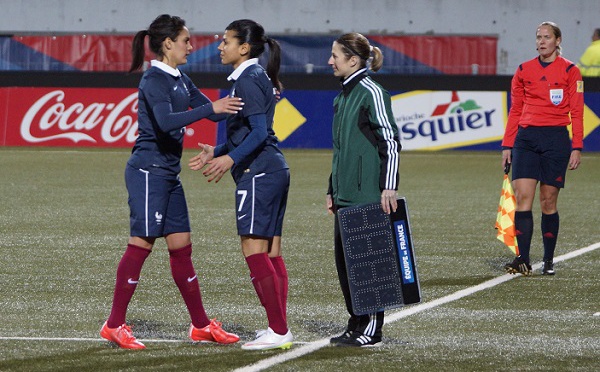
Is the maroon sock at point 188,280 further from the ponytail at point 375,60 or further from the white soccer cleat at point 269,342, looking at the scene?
the ponytail at point 375,60

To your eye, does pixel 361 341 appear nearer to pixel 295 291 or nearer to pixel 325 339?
pixel 325 339

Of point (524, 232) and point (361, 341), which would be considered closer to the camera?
point (361, 341)

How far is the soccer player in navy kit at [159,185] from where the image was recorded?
21.2 ft

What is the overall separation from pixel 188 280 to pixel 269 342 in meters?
0.58

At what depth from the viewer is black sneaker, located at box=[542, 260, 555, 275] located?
9305 millimetres

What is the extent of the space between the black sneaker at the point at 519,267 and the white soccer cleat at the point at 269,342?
3331 millimetres

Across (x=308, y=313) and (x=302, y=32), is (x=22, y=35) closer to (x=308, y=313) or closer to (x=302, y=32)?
(x=302, y=32)

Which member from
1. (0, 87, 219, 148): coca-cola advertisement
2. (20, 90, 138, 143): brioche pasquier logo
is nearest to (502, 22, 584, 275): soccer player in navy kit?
(0, 87, 219, 148): coca-cola advertisement

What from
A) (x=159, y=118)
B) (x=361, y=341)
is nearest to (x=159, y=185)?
(x=159, y=118)

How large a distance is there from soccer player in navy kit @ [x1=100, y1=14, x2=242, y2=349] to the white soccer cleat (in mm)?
241

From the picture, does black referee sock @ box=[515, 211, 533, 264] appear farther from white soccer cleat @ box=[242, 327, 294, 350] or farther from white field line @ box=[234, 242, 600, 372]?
white soccer cleat @ box=[242, 327, 294, 350]

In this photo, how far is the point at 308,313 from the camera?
7.61 meters

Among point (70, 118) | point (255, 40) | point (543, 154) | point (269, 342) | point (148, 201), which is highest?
point (255, 40)

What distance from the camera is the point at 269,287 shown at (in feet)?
21.0
